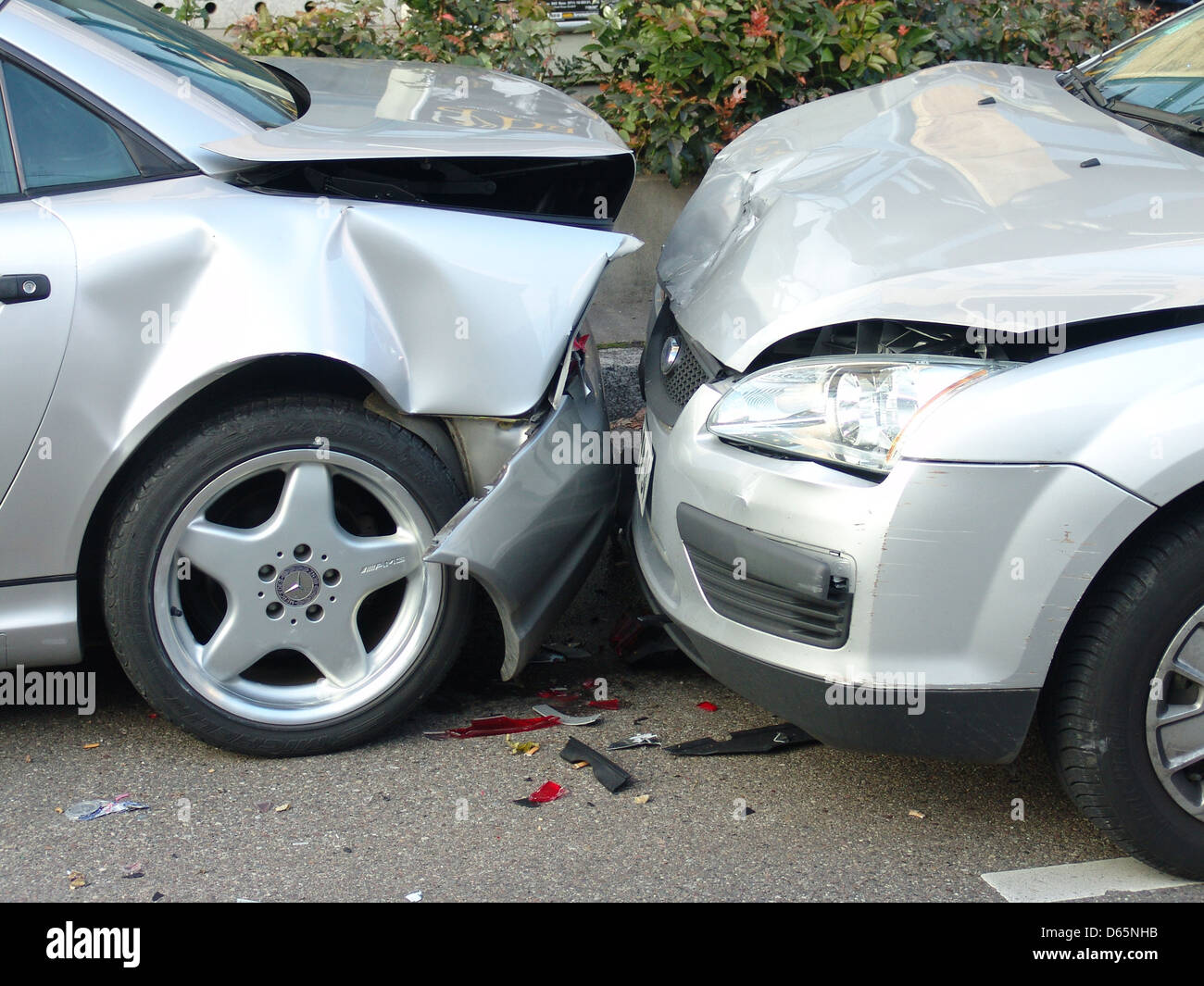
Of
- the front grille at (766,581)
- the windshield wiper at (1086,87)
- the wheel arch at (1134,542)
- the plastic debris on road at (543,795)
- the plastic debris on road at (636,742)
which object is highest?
the windshield wiper at (1086,87)

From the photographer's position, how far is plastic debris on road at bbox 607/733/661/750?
2900 millimetres

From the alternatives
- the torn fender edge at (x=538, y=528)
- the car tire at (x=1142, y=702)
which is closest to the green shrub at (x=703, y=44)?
the torn fender edge at (x=538, y=528)

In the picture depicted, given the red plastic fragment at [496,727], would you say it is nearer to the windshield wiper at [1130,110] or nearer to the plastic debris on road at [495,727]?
the plastic debris on road at [495,727]

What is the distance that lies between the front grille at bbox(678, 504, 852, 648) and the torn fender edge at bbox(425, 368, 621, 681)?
15.5 inches

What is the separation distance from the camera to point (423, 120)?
2.91 m

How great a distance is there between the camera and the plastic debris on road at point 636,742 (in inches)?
114

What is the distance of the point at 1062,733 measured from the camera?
7.48ft

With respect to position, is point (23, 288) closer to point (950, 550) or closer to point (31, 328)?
point (31, 328)

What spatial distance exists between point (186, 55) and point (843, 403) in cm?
186

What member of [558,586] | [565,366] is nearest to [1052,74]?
[565,366]

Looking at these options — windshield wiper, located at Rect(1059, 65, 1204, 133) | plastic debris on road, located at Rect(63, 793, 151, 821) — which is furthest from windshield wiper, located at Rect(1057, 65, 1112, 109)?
plastic debris on road, located at Rect(63, 793, 151, 821)

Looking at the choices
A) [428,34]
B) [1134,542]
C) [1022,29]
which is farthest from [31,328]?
[1022,29]

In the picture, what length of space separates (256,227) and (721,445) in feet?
3.55
